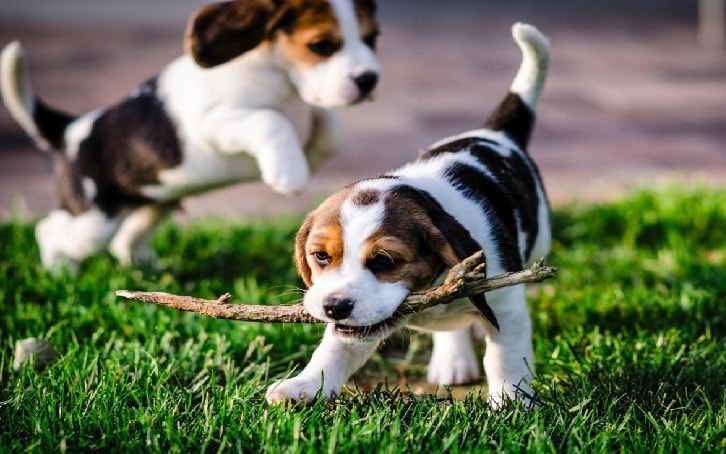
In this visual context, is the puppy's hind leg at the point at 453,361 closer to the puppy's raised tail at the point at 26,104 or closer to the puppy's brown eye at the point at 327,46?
the puppy's brown eye at the point at 327,46

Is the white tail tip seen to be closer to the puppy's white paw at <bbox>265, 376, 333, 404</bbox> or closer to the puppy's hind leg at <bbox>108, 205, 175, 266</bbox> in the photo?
the puppy's white paw at <bbox>265, 376, 333, 404</bbox>

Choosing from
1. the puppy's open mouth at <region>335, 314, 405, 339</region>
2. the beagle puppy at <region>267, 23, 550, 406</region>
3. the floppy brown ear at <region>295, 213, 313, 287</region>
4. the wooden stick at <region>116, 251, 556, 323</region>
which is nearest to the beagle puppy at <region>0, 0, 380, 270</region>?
the beagle puppy at <region>267, 23, 550, 406</region>

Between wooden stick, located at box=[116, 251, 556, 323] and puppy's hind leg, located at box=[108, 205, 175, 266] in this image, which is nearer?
wooden stick, located at box=[116, 251, 556, 323]

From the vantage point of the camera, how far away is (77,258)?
5125mm

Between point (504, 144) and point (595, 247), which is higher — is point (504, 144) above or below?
above

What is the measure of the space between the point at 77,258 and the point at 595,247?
277cm

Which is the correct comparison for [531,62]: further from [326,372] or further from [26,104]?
[26,104]

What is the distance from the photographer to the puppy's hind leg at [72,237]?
16.3 ft

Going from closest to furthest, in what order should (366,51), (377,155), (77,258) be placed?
(366,51)
(77,258)
(377,155)

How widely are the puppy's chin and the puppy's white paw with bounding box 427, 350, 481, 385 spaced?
0.88 meters

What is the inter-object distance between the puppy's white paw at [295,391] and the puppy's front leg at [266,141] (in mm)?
1228

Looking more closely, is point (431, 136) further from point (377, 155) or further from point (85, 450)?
point (85, 450)

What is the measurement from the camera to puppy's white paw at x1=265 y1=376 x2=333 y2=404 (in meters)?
3.19

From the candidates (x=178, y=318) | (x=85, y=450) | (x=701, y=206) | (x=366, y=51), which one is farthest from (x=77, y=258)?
(x=701, y=206)
